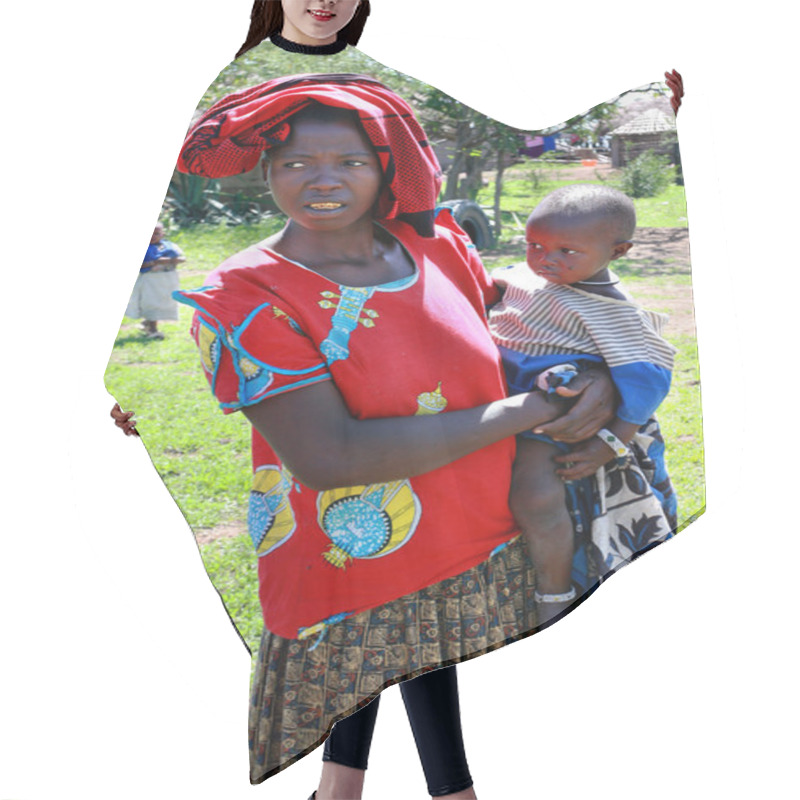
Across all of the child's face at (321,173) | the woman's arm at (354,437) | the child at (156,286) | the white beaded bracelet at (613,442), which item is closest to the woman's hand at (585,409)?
the white beaded bracelet at (613,442)

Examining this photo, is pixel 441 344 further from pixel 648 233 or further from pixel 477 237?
pixel 648 233

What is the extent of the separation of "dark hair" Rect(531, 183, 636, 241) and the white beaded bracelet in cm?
49

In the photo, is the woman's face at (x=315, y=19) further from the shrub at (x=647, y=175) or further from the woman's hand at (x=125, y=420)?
the woman's hand at (x=125, y=420)

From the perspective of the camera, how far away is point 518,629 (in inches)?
145

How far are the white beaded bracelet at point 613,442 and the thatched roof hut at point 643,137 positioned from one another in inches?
27.1

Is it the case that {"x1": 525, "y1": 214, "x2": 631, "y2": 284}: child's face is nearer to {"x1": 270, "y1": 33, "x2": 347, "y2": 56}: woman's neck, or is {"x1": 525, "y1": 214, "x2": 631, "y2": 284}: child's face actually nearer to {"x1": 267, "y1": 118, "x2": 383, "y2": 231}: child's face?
{"x1": 267, "y1": 118, "x2": 383, "y2": 231}: child's face

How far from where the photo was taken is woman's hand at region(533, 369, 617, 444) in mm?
3643

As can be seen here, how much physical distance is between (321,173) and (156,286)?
0.48 metres

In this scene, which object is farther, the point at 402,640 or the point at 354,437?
the point at 402,640

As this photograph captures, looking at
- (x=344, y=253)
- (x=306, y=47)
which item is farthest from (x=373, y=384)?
(x=306, y=47)

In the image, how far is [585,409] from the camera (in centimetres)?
365

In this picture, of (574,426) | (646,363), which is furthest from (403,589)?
(646,363)

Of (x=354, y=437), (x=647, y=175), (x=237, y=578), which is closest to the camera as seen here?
(x=354, y=437)

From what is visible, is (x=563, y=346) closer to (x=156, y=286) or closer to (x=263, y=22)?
(x=156, y=286)
